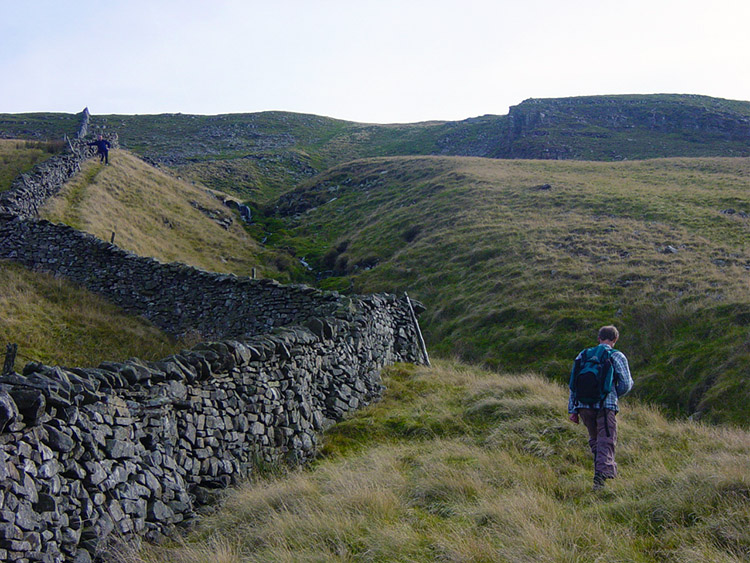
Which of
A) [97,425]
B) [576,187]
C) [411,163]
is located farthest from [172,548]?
[411,163]

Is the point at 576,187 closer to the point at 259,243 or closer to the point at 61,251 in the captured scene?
the point at 259,243

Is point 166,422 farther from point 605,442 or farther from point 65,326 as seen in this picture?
point 65,326

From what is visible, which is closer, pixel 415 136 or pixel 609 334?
pixel 609 334

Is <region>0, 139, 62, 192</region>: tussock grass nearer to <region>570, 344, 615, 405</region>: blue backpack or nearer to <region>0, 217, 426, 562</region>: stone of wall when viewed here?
<region>0, 217, 426, 562</region>: stone of wall

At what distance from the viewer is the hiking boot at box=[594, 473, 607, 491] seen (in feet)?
24.0

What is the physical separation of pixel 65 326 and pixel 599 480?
45.4 ft

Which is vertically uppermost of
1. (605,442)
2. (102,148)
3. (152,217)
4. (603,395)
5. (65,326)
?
(102,148)

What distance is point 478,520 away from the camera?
20.6ft

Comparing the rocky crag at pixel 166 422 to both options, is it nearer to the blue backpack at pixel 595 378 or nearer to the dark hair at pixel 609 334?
the blue backpack at pixel 595 378

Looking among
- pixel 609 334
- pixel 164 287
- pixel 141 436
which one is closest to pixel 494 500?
pixel 609 334

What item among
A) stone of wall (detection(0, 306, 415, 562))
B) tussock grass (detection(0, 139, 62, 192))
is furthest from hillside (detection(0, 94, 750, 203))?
stone of wall (detection(0, 306, 415, 562))

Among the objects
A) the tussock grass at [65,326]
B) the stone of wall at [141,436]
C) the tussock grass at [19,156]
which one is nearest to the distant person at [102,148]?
the tussock grass at [19,156]

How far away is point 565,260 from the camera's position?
26.1m

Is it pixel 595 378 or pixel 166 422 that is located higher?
pixel 595 378
